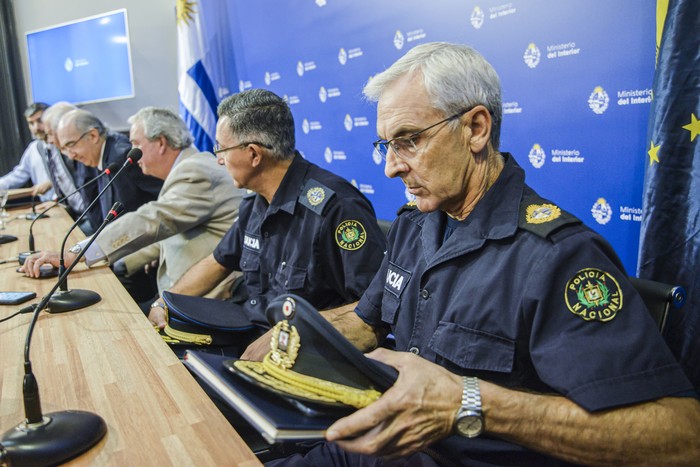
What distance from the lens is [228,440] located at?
0.92 metres

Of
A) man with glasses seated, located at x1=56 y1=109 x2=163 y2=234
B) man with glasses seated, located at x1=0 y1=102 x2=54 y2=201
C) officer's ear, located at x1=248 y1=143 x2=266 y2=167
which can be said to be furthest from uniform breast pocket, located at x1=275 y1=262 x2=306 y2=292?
man with glasses seated, located at x1=0 y1=102 x2=54 y2=201

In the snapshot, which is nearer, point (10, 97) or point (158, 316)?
point (158, 316)

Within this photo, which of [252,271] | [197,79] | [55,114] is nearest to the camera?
[252,271]

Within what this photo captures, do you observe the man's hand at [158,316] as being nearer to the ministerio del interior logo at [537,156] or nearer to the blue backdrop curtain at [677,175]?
the ministerio del interior logo at [537,156]

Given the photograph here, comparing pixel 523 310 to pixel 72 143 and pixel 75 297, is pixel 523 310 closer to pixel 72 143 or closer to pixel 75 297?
pixel 75 297

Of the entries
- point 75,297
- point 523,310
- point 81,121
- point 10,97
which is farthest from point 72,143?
point 10,97

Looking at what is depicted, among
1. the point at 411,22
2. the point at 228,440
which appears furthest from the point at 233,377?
the point at 411,22

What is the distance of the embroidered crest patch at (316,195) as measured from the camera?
5.76 ft

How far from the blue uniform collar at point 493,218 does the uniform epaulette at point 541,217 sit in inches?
0.6

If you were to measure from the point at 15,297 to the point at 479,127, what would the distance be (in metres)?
1.54

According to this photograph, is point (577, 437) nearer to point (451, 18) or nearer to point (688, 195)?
point (688, 195)

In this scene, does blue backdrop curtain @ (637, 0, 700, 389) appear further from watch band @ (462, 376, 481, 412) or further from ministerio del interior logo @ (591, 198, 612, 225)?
watch band @ (462, 376, 481, 412)

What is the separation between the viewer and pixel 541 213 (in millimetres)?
1029

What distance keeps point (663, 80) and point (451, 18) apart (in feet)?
3.86
